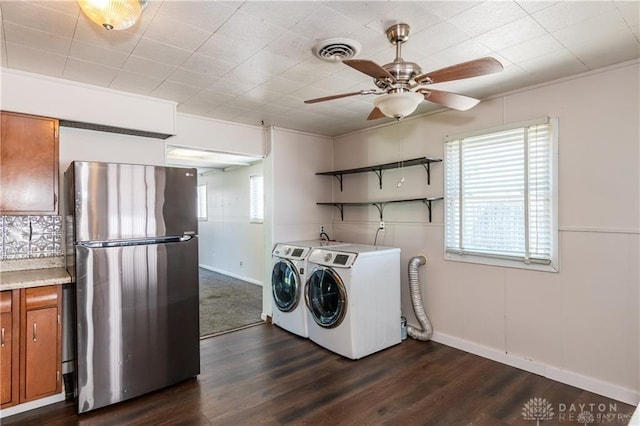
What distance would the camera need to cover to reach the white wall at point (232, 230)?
6.54m

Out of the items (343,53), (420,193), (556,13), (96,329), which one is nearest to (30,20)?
(343,53)

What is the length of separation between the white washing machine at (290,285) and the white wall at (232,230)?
7.27 feet

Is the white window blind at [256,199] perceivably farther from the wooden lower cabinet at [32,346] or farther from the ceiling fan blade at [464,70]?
the ceiling fan blade at [464,70]

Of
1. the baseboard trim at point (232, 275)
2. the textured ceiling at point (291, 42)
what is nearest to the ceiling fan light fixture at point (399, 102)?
the textured ceiling at point (291, 42)

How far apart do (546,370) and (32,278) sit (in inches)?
157

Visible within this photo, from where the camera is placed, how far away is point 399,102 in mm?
1958

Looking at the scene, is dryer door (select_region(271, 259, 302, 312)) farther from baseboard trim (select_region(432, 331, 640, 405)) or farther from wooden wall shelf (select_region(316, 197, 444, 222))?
baseboard trim (select_region(432, 331, 640, 405))

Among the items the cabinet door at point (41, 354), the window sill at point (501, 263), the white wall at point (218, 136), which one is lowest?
the cabinet door at point (41, 354)

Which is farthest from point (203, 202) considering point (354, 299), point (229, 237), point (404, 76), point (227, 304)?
point (404, 76)

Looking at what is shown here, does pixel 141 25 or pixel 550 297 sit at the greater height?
pixel 141 25

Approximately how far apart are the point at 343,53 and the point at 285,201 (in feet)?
7.86

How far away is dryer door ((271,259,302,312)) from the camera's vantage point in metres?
3.82

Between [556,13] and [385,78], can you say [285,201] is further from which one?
[556,13]

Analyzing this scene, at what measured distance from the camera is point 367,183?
14.6 feet
